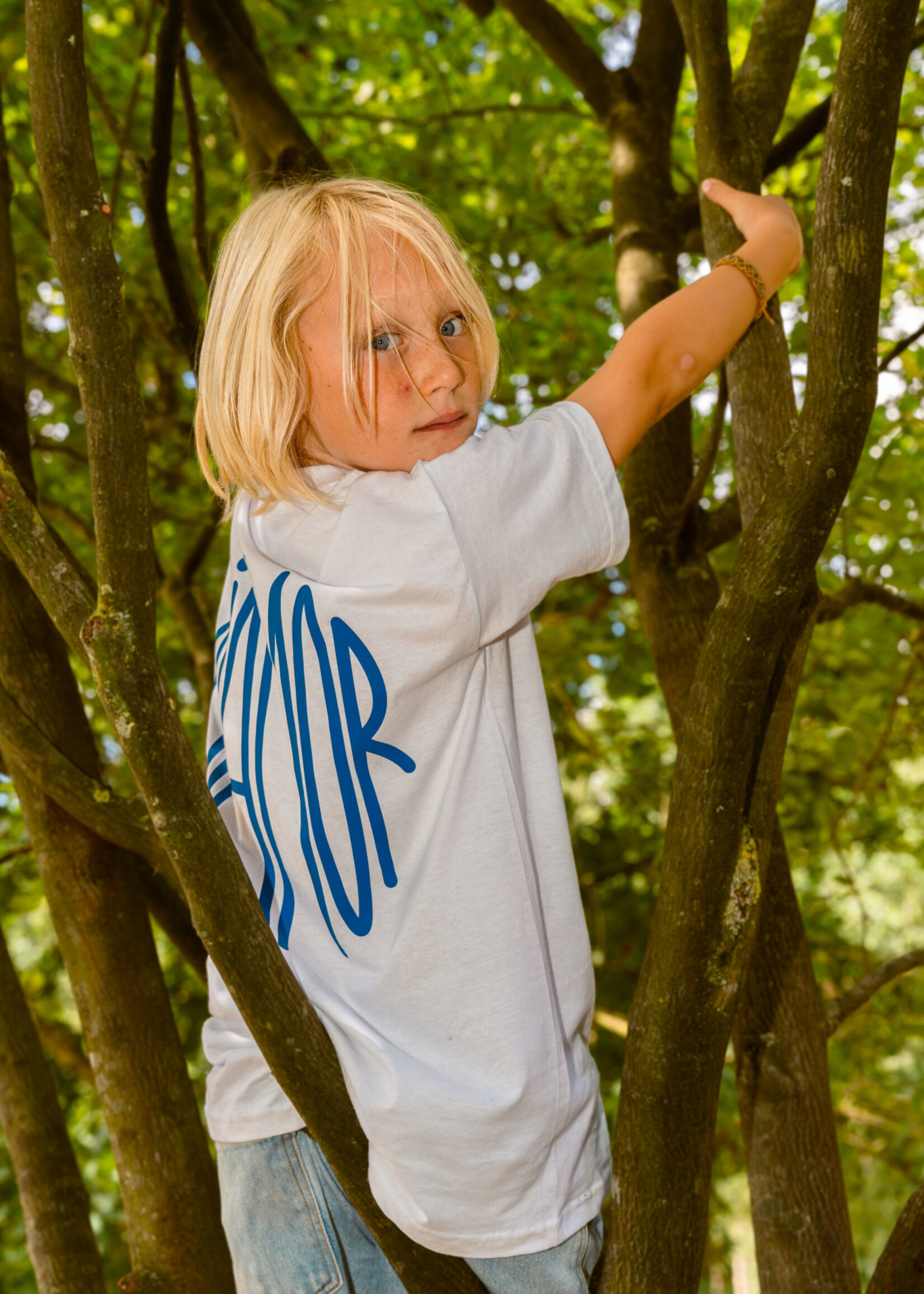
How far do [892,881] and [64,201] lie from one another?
22.9 metres

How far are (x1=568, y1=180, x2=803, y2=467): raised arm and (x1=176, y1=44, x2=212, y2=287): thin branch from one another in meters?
1.76

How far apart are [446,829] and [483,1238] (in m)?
0.47

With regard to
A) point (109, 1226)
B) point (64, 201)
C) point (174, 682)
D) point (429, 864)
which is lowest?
point (109, 1226)

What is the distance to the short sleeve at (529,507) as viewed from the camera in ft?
4.24

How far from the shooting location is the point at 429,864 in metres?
1.37

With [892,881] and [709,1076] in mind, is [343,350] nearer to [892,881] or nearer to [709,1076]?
[709,1076]

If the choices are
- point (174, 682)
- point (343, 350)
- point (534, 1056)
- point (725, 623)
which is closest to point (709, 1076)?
point (534, 1056)

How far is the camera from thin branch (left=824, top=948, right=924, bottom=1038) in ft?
7.39

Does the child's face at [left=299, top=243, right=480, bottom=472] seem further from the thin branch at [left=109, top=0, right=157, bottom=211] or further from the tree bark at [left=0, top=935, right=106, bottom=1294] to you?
the thin branch at [left=109, top=0, right=157, bottom=211]

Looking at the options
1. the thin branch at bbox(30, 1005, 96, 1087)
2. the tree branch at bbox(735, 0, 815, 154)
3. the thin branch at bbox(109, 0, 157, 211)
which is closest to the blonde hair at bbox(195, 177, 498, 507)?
the tree branch at bbox(735, 0, 815, 154)

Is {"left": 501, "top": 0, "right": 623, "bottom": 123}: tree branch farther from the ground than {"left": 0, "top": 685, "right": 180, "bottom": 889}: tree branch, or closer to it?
farther from the ground

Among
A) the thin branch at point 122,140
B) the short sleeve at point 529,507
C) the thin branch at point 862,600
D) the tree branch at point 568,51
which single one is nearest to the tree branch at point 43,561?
the short sleeve at point 529,507

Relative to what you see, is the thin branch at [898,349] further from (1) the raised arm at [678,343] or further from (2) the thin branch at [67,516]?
(2) the thin branch at [67,516]

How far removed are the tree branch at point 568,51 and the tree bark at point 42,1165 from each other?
2.63 m
